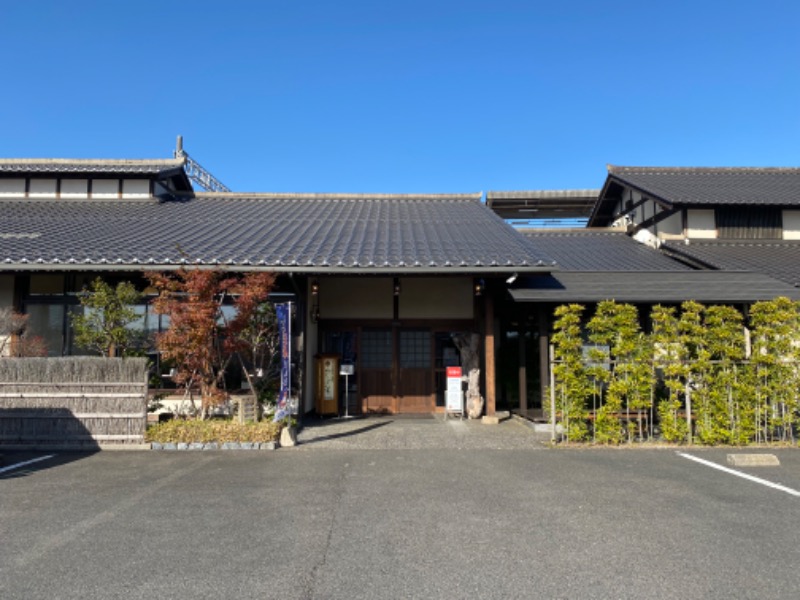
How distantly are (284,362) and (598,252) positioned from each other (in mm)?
9276

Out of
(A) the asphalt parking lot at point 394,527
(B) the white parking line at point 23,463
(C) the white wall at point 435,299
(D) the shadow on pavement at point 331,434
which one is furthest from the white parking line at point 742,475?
(B) the white parking line at point 23,463

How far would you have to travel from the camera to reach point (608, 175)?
16.2m

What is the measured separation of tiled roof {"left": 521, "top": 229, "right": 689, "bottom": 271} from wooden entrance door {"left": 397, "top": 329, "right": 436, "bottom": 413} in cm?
333

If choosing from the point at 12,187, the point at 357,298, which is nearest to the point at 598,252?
the point at 357,298

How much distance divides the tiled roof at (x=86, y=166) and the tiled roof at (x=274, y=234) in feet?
2.81

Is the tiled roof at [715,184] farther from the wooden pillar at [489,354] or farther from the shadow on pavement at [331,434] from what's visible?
the shadow on pavement at [331,434]

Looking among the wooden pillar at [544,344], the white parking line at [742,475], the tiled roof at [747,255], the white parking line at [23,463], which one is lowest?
the white parking line at [742,475]

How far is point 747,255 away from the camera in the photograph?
1241 cm

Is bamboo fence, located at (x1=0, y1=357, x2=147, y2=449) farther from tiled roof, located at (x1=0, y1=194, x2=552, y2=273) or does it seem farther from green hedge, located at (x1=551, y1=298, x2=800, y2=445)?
green hedge, located at (x1=551, y1=298, x2=800, y2=445)

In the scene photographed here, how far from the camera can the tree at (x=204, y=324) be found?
7223 mm

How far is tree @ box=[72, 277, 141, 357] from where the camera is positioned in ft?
24.9

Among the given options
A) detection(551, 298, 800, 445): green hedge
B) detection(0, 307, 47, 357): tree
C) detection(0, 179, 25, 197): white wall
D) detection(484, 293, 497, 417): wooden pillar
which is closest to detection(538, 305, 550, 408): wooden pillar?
detection(484, 293, 497, 417): wooden pillar

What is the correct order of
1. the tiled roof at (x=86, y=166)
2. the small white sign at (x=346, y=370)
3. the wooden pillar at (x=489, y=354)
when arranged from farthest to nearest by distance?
1. the tiled roof at (x=86, y=166)
2. the small white sign at (x=346, y=370)
3. the wooden pillar at (x=489, y=354)

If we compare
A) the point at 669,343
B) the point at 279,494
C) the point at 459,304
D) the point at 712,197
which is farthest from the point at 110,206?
the point at 712,197
